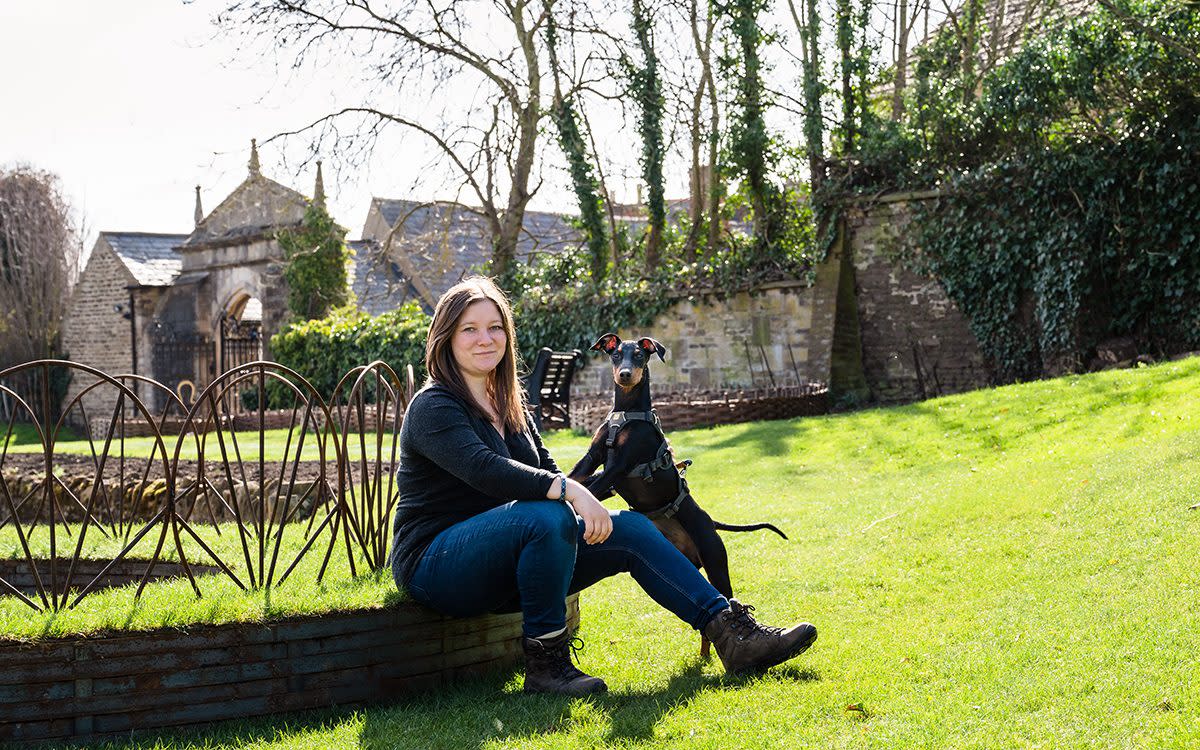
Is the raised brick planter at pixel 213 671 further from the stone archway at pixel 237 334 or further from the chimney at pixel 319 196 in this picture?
the stone archway at pixel 237 334

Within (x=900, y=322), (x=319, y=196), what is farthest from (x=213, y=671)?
(x=319, y=196)

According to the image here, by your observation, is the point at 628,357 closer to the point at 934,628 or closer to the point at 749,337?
the point at 934,628

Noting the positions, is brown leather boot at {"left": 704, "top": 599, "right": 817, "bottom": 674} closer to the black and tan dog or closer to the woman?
the woman

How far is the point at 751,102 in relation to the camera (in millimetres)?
19578

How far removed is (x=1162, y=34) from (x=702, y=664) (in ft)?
38.8

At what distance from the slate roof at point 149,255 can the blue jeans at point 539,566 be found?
28931mm

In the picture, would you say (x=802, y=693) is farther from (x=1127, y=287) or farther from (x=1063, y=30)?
(x=1063, y=30)

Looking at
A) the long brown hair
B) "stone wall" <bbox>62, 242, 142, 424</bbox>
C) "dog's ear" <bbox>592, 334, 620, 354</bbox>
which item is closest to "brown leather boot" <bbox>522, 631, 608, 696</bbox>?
the long brown hair

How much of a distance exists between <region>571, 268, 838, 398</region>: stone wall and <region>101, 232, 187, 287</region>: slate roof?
689 inches

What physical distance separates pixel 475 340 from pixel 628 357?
979mm

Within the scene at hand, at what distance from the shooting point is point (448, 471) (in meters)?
4.04

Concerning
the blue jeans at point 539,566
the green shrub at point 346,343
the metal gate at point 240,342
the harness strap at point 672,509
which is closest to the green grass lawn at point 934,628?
the blue jeans at point 539,566

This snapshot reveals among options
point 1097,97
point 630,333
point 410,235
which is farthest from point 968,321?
point 410,235

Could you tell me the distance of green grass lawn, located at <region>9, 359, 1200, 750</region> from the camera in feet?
11.4
